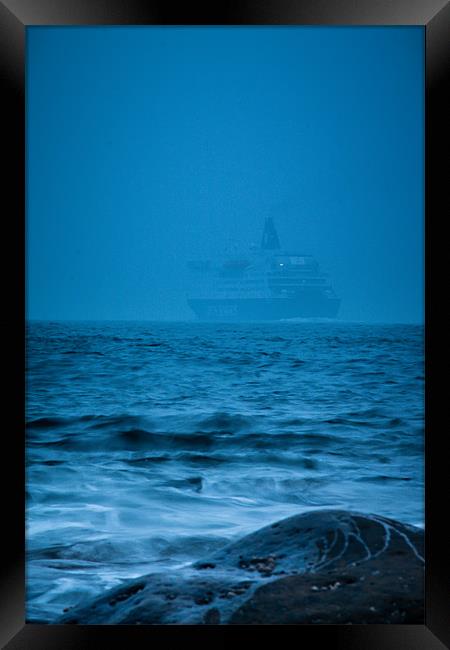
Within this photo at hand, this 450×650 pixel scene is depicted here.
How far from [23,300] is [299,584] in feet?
4.10

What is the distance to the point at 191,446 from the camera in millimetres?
A: 6855

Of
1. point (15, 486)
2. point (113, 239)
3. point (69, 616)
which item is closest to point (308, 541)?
point (69, 616)

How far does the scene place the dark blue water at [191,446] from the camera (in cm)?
358

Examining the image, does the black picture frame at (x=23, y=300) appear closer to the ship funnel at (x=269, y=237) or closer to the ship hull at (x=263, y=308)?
the ship hull at (x=263, y=308)

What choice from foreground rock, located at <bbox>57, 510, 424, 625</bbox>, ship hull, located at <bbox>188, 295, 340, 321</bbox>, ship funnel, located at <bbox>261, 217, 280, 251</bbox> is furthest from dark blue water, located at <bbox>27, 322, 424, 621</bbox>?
ship funnel, located at <bbox>261, 217, 280, 251</bbox>

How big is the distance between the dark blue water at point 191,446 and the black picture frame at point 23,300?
0.53 metres

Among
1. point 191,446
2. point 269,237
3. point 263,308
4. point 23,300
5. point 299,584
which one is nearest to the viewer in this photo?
point 23,300

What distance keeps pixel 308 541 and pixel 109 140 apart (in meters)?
15.5

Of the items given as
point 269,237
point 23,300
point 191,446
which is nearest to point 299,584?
point 23,300

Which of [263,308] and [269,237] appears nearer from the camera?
[263,308]

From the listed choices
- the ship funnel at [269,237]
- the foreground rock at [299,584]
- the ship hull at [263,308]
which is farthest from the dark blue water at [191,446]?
the ship funnel at [269,237]

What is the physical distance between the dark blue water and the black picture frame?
532 millimetres

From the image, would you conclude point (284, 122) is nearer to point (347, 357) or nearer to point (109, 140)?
point (109, 140)

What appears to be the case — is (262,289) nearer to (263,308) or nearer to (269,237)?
(263,308)
